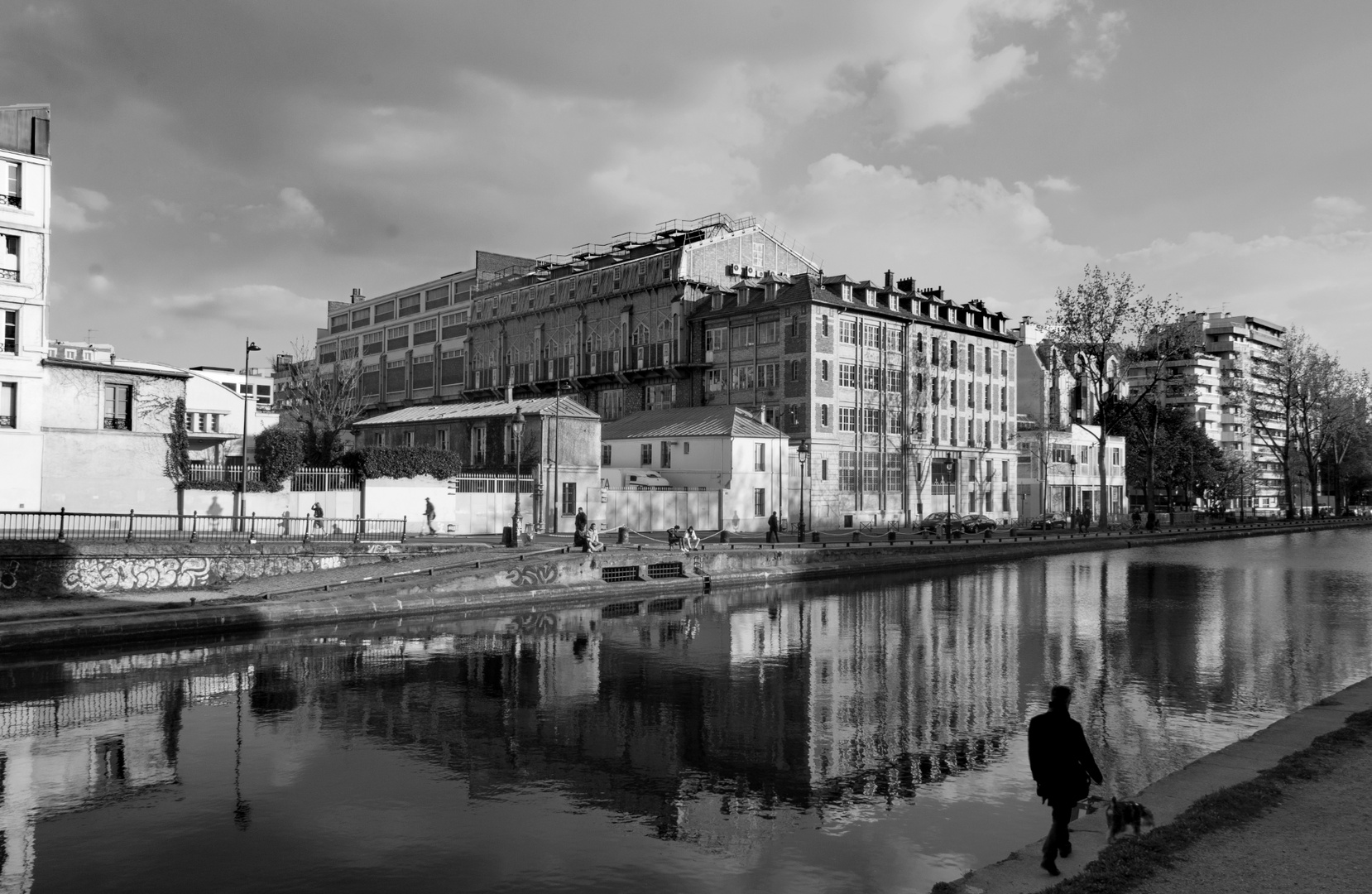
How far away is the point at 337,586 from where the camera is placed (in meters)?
32.5

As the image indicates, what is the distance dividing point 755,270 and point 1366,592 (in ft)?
168

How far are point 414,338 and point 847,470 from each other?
55.5 meters

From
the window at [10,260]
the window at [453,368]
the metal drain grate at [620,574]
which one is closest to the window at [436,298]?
the window at [453,368]

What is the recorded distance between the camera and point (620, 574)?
41.0 meters

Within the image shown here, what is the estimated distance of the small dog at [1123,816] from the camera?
10.9 metres

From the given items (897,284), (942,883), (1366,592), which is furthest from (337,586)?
(897,284)

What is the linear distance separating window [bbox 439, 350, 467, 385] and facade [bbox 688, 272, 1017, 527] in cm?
3126

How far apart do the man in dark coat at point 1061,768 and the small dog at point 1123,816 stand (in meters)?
0.50

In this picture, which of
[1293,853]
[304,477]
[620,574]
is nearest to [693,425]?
[620,574]

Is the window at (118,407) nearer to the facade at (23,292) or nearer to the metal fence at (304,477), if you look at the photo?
the facade at (23,292)

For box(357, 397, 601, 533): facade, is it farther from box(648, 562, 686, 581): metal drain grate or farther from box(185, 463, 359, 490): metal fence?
box(648, 562, 686, 581): metal drain grate

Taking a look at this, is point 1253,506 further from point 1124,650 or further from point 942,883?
point 942,883

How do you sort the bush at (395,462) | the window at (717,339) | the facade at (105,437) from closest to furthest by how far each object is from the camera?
the facade at (105,437), the bush at (395,462), the window at (717,339)

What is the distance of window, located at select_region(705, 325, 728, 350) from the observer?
74250 millimetres
